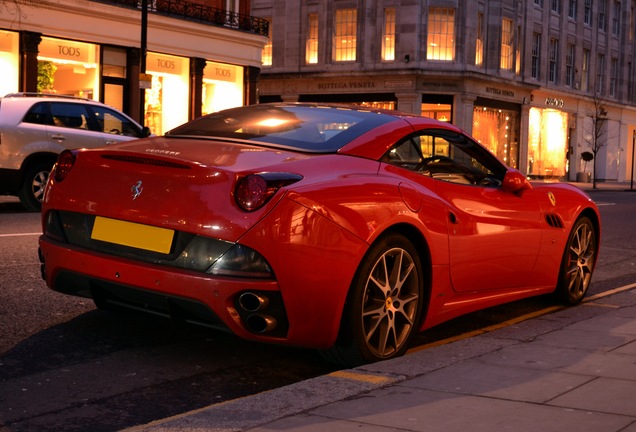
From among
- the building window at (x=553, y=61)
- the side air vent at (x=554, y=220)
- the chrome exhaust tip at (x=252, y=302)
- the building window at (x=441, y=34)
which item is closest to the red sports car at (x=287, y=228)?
the chrome exhaust tip at (x=252, y=302)

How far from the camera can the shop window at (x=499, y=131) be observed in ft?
154

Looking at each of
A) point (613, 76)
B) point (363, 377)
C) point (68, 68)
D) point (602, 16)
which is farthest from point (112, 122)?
point (613, 76)

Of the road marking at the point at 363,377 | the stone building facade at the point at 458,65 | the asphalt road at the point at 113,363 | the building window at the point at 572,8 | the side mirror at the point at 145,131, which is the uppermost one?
the building window at the point at 572,8

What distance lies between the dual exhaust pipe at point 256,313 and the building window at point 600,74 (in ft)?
193

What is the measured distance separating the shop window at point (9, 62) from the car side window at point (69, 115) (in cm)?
1111

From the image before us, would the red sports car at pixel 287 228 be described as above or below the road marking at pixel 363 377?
above

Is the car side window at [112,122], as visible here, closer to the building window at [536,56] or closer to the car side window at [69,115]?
the car side window at [69,115]

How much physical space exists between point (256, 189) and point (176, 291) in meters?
0.64

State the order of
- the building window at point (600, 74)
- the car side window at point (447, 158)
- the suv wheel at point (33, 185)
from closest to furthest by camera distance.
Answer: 1. the car side window at point (447, 158)
2. the suv wheel at point (33, 185)
3. the building window at point (600, 74)

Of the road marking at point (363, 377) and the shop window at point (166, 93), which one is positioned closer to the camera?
the road marking at point (363, 377)

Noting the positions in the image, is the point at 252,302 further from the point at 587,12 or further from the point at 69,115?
the point at 587,12

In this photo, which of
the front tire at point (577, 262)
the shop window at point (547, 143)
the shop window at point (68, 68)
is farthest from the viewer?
the shop window at point (547, 143)

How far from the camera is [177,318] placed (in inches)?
193

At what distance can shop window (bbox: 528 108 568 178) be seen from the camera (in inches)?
2055
